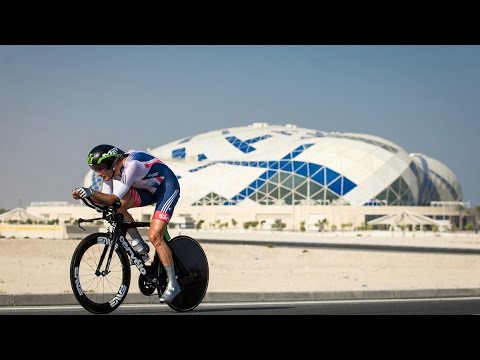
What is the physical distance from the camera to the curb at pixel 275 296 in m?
10.9

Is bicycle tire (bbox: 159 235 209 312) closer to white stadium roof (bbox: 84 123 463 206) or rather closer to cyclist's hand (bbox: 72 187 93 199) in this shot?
cyclist's hand (bbox: 72 187 93 199)

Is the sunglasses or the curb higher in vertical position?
the sunglasses

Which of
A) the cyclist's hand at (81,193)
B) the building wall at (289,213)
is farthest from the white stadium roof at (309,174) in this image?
the cyclist's hand at (81,193)

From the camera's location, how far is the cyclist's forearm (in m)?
6.96

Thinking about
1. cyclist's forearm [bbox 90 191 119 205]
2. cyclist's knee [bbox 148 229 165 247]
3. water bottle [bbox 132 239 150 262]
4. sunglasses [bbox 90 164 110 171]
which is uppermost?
sunglasses [bbox 90 164 110 171]

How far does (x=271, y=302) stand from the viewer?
1223 cm

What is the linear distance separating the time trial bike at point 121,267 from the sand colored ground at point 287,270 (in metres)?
5.90

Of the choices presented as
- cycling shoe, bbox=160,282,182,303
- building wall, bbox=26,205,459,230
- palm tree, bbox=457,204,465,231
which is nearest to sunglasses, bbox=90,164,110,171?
cycling shoe, bbox=160,282,182,303

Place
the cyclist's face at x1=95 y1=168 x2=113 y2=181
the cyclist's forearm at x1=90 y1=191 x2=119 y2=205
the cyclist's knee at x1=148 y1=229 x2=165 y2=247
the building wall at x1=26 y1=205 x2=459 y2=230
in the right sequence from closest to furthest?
1. the cyclist's forearm at x1=90 y1=191 x2=119 y2=205
2. the cyclist's face at x1=95 y1=168 x2=113 y2=181
3. the cyclist's knee at x1=148 y1=229 x2=165 y2=247
4. the building wall at x1=26 y1=205 x2=459 y2=230

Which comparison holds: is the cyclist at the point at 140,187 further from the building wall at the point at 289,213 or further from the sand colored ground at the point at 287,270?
the building wall at the point at 289,213

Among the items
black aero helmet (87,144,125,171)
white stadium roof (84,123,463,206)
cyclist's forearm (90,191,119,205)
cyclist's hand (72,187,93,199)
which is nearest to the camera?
cyclist's hand (72,187,93,199)

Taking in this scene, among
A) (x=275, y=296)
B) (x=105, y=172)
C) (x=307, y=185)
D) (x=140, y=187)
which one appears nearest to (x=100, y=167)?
(x=105, y=172)
